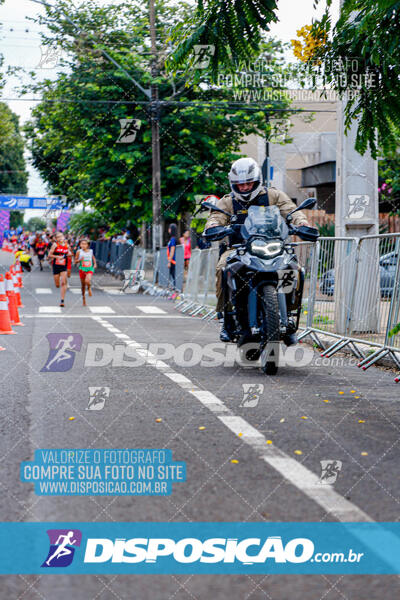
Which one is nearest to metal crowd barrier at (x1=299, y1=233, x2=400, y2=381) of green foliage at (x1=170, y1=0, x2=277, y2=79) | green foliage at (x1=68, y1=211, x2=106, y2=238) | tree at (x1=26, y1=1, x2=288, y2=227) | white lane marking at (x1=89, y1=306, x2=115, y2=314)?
green foliage at (x1=170, y1=0, x2=277, y2=79)

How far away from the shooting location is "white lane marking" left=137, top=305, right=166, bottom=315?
1983 cm

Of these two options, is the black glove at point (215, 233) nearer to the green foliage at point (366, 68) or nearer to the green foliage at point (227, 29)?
the green foliage at point (366, 68)

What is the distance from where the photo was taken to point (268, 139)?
3500 centimetres

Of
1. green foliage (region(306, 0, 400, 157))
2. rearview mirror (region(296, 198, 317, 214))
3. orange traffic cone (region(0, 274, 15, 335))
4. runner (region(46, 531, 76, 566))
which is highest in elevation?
green foliage (region(306, 0, 400, 157))

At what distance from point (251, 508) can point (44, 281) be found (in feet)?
109

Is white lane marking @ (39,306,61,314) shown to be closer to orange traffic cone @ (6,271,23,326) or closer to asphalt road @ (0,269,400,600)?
orange traffic cone @ (6,271,23,326)

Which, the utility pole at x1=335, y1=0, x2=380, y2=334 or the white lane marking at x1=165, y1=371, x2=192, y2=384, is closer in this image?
the white lane marking at x1=165, y1=371, x2=192, y2=384

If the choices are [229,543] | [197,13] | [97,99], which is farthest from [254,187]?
[97,99]

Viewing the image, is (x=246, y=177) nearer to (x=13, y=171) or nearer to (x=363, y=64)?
(x=363, y=64)

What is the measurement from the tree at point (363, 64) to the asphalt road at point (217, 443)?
2154 millimetres

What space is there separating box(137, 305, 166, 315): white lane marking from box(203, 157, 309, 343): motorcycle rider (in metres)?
10.1

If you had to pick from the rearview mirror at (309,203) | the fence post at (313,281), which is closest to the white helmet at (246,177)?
the rearview mirror at (309,203)

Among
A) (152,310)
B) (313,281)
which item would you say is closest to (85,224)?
(152,310)

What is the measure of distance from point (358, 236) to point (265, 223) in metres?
3.81
